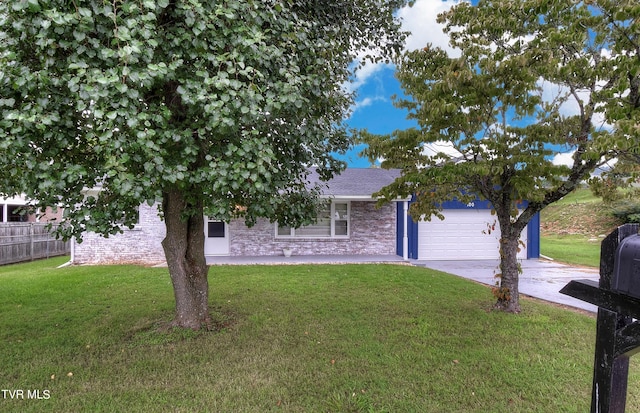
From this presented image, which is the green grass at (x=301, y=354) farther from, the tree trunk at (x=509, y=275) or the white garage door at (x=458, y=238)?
the white garage door at (x=458, y=238)

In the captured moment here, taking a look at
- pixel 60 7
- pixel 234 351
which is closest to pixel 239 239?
pixel 234 351

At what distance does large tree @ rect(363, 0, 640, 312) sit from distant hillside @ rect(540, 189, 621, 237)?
53.7 ft

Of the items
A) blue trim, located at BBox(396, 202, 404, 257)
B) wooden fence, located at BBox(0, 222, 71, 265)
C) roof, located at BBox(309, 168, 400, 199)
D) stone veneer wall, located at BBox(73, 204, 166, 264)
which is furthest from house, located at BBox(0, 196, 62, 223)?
blue trim, located at BBox(396, 202, 404, 257)

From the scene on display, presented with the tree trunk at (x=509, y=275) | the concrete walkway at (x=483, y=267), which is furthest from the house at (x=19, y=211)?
the tree trunk at (x=509, y=275)

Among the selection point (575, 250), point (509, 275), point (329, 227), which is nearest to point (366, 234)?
point (329, 227)

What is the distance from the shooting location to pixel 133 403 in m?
3.00

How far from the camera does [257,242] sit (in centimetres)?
1205

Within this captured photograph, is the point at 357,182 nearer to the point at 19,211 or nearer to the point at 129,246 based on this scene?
the point at 129,246

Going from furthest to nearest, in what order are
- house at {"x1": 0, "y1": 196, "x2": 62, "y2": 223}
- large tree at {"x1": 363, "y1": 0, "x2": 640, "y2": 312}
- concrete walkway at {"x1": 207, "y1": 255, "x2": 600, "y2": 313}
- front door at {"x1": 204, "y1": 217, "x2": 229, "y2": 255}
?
1. front door at {"x1": 204, "y1": 217, "x2": 229, "y2": 255}
2. concrete walkway at {"x1": 207, "y1": 255, "x2": 600, "y2": 313}
3. house at {"x1": 0, "y1": 196, "x2": 62, "y2": 223}
4. large tree at {"x1": 363, "y1": 0, "x2": 640, "y2": 312}

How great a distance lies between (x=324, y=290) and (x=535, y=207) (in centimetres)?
391

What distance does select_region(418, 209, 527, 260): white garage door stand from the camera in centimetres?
1226

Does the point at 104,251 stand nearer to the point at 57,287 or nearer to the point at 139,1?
the point at 57,287

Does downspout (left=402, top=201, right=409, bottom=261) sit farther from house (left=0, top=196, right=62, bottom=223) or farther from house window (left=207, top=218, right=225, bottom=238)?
house (left=0, top=196, right=62, bottom=223)

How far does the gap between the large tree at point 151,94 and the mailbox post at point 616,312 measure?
2.17 m
